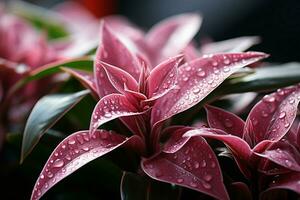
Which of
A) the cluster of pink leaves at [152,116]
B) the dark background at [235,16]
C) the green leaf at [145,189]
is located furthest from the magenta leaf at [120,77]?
the dark background at [235,16]

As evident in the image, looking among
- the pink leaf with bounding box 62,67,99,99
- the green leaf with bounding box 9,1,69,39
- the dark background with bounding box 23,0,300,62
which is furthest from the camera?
the dark background with bounding box 23,0,300,62

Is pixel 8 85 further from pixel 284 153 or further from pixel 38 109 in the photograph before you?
pixel 284 153

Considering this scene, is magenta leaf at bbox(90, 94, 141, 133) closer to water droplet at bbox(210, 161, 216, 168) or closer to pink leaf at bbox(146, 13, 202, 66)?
water droplet at bbox(210, 161, 216, 168)

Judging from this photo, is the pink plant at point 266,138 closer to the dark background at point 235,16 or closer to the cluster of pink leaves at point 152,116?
the cluster of pink leaves at point 152,116

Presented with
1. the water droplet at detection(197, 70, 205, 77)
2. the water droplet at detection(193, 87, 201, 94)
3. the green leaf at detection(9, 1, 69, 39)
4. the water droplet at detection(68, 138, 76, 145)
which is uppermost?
the water droplet at detection(197, 70, 205, 77)

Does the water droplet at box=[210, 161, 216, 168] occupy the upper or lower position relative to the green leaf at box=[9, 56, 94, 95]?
lower

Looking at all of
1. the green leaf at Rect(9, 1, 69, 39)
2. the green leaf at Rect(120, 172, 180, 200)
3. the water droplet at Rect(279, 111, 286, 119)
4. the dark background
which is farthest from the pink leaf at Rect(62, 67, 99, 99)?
the dark background

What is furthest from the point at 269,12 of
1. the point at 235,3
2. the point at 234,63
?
the point at 234,63
